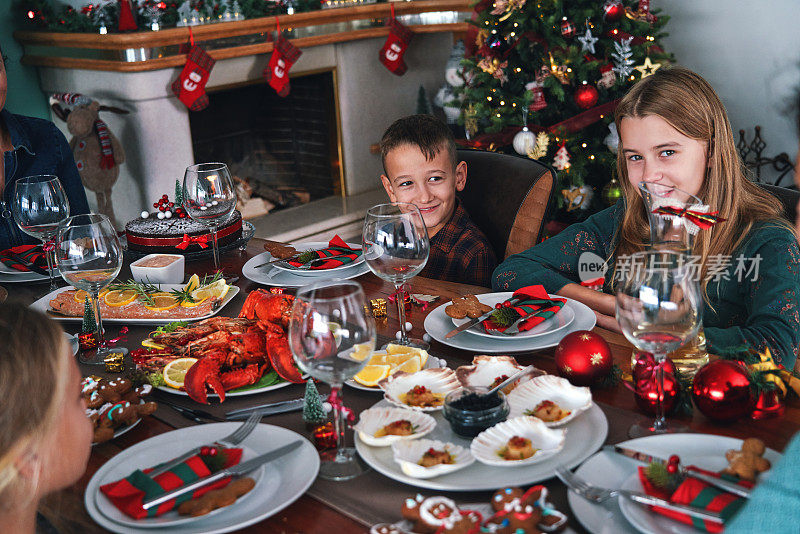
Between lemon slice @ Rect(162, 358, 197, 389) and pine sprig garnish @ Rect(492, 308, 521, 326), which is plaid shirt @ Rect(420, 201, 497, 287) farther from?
lemon slice @ Rect(162, 358, 197, 389)

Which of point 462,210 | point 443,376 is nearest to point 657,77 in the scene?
point 462,210

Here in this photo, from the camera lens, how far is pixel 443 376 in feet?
3.67

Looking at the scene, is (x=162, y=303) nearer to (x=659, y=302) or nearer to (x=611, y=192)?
(x=659, y=302)

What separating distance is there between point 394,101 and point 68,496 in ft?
14.8

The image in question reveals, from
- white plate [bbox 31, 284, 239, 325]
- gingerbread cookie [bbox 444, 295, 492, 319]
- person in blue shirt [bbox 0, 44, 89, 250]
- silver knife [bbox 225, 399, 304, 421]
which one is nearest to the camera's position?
silver knife [bbox 225, 399, 304, 421]

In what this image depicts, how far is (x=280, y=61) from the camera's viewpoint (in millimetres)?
4426

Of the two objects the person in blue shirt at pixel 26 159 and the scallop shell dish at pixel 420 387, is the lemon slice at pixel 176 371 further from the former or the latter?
the person in blue shirt at pixel 26 159

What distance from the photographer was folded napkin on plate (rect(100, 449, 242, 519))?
0.89 metres

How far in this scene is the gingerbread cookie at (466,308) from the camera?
4.51ft

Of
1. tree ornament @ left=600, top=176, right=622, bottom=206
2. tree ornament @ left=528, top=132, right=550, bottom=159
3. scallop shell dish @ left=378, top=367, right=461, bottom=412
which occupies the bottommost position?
tree ornament @ left=600, top=176, right=622, bottom=206

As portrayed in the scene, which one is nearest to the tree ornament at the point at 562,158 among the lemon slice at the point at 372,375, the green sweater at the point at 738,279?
the green sweater at the point at 738,279

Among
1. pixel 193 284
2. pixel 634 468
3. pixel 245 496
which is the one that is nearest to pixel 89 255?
pixel 193 284

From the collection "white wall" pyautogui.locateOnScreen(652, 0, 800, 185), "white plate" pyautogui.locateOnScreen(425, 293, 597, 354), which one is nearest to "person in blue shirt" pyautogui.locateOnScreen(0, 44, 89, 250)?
"white plate" pyautogui.locateOnScreen(425, 293, 597, 354)

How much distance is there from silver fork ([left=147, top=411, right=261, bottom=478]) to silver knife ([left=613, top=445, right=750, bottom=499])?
48cm
